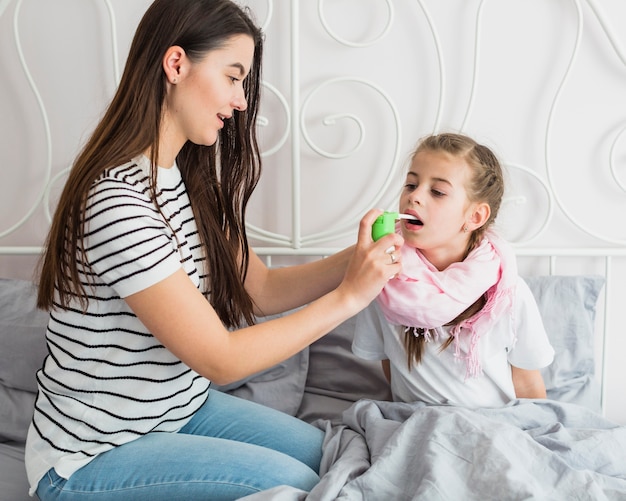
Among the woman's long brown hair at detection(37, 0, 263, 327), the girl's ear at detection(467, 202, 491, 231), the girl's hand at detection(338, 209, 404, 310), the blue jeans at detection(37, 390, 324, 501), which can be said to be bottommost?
the blue jeans at detection(37, 390, 324, 501)

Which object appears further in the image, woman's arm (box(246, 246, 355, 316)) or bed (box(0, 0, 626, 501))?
bed (box(0, 0, 626, 501))

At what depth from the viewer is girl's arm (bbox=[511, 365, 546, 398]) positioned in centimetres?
148

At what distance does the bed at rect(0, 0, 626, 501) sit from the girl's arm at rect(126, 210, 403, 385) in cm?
32

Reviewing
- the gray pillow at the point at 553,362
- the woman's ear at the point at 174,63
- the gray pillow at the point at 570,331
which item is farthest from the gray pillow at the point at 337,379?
the woman's ear at the point at 174,63

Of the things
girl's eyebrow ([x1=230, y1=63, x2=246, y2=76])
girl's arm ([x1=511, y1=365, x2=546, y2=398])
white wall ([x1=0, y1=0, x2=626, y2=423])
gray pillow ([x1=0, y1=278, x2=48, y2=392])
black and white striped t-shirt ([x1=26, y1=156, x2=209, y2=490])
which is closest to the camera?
black and white striped t-shirt ([x1=26, y1=156, x2=209, y2=490])

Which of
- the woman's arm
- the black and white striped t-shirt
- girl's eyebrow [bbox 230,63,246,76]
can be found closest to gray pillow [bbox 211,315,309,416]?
the woman's arm

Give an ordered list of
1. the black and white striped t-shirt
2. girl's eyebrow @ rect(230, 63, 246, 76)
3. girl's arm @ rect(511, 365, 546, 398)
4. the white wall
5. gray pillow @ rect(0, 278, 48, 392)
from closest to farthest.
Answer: the black and white striped t-shirt → girl's eyebrow @ rect(230, 63, 246, 76) → girl's arm @ rect(511, 365, 546, 398) → gray pillow @ rect(0, 278, 48, 392) → the white wall

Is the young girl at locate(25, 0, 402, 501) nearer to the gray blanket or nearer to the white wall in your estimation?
the gray blanket

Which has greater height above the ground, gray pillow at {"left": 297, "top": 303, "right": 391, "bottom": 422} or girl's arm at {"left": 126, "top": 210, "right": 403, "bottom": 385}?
girl's arm at {"left": 126, "top": 210, "right": 403, "bottom": 385}

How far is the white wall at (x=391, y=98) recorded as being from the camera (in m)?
1.70

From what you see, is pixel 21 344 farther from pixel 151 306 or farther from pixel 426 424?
pixel 426 424

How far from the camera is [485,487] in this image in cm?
113

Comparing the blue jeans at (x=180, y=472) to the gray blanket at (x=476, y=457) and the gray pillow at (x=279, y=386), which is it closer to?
the gray blanket at (x=476, y=457)

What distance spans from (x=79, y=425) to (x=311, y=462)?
0.44 meters
